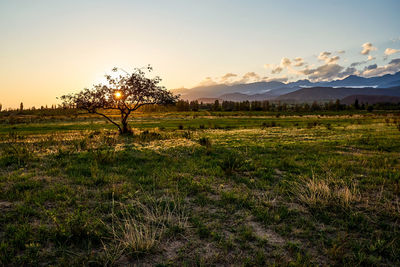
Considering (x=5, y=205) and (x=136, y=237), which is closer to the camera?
(x=136, y=237)

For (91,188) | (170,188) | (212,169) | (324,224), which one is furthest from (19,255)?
(212,169)

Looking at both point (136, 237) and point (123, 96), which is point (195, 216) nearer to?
point (136, 237)

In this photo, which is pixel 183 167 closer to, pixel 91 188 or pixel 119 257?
pixel 91 188

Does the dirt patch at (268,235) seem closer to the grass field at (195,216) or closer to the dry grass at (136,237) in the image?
the grass field at (195,216)

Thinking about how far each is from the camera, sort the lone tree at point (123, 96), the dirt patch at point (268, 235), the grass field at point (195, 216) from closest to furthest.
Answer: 1. the grass field at point (195, 216)
2. the dirt patch at point (268, 235)
3. the lone tree at point (123, 96)

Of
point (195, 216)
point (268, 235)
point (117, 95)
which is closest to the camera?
point (268, 235)

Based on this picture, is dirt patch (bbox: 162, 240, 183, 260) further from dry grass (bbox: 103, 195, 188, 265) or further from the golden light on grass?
the golden light on grass

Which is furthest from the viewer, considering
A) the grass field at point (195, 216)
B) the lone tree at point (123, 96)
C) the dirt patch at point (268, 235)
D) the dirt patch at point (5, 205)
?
the lone tree at point (123, 96)

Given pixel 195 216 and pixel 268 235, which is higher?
pixel 195 216

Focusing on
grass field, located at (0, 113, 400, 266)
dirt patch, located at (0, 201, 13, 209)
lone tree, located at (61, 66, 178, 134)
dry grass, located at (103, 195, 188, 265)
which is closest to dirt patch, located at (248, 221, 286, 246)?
grass field, located at (0, 113, 400, 266)

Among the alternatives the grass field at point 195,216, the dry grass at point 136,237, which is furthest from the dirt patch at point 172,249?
the dry grass at point 136,237

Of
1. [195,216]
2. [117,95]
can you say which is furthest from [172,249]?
[117,95]

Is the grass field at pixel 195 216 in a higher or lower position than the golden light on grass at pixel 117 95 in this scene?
lower

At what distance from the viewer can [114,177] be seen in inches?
336
